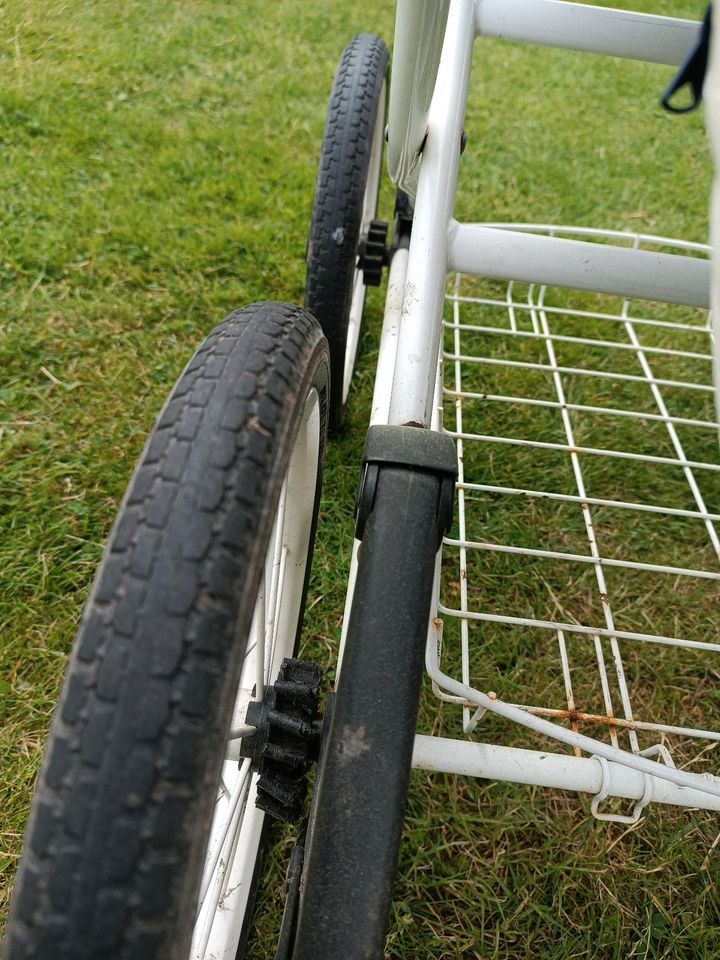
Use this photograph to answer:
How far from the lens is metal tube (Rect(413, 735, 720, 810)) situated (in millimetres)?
600

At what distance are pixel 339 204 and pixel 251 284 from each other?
53 centimetres

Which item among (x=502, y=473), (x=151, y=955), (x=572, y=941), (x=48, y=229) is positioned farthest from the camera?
(x=48, y=229)

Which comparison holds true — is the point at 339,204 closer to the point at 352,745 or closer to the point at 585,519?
the point at 585,519

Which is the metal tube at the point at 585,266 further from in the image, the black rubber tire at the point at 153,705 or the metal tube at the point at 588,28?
the black rubber tire at the point at 153,705

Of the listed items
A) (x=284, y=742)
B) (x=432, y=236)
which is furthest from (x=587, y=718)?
(x=432, y=236)

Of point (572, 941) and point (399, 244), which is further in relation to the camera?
point (399, 244)

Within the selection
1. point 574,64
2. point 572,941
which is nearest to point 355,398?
point 572,941

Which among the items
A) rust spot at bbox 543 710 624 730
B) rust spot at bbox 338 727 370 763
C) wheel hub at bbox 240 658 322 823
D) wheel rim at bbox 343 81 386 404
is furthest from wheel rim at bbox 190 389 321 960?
wheel rim at bbox 343 81 386 404

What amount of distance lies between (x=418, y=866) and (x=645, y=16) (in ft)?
3.41

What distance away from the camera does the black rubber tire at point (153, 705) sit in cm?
33

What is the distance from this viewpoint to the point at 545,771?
1.98 ft

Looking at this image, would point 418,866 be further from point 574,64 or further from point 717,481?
point 574,64

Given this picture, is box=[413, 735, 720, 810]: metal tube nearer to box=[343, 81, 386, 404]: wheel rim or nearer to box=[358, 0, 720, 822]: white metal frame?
box=[358, 0, 720, 822]: white metal frame

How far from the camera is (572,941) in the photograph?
0.83 meters
